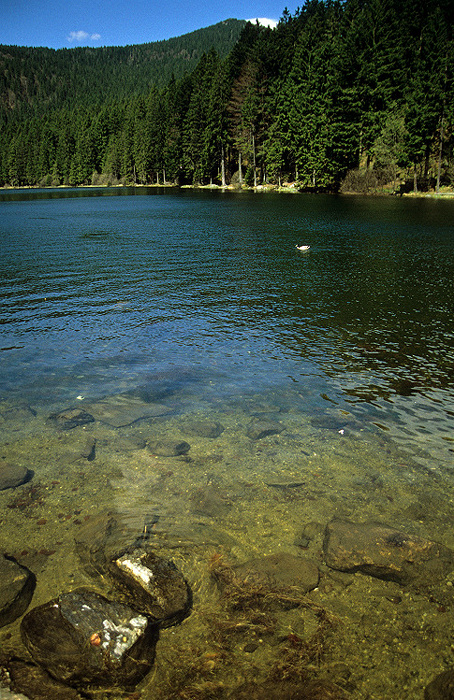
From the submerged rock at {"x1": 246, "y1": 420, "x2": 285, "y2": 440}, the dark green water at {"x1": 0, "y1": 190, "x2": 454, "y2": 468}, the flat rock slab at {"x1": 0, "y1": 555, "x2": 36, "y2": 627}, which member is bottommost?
the flat rock slab at {"x1": 0, "y1": 555, "x2": 36, "y2": 627}

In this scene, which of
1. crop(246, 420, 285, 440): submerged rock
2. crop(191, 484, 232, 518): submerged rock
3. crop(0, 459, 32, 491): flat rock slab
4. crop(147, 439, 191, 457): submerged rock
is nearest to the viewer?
crop(191, 484, 232, 518): submerged rock

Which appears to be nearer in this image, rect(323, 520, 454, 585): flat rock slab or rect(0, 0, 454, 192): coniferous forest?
rect(323, 520, 454, 585): flat rock slab

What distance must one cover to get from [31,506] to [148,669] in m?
2.89

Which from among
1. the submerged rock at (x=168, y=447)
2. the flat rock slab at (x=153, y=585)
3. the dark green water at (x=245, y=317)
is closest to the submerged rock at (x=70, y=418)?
the dark green water at (x=245, y=317)

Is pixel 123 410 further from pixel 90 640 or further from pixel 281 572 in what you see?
pixel 90 640

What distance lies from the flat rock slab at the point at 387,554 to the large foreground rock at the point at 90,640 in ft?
7.21

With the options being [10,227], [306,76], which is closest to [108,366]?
[10,227]

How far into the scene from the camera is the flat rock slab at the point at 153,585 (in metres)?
3.99

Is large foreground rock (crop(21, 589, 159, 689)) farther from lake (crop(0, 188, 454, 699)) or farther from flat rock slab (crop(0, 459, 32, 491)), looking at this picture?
flat rock slab (crop(0, 459, 32, 491))

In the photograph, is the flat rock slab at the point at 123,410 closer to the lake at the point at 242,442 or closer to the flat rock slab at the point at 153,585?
the lake at the point at 242,442

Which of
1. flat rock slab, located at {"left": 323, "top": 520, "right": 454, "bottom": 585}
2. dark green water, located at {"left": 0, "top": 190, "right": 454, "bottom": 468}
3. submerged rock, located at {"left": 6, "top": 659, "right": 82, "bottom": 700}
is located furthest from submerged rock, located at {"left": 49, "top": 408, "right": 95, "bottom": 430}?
flat rock slab, located at {"left": 323, "top": 520, "right": 454, "bottom": 585}

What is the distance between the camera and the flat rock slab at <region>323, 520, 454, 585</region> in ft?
14.9

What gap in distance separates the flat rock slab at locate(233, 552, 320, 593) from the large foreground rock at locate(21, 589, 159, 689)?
115 cm

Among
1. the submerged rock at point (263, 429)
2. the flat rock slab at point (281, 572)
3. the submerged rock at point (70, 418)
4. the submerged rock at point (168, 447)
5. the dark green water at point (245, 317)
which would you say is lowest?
the flat rock slab at point (281, 572)
